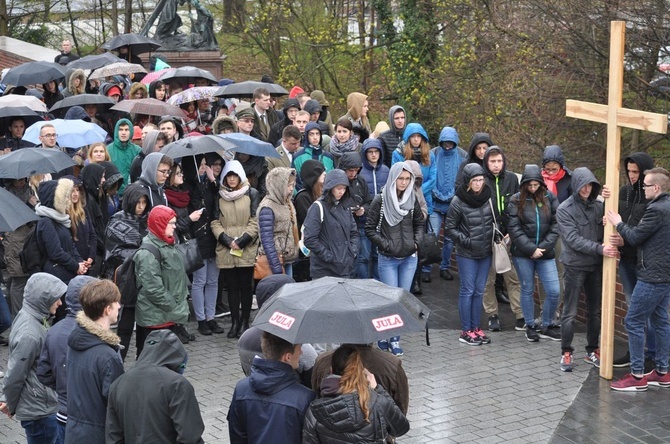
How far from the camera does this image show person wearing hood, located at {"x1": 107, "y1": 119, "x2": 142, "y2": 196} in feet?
43.0

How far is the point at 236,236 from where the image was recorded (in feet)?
37.2

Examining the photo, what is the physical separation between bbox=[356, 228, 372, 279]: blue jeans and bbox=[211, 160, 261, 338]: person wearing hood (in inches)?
47.6

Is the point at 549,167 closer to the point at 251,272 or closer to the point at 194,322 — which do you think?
the point at 251,272

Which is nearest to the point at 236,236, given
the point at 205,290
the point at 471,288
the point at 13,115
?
the point at 205,290

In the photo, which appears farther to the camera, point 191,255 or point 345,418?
point 191,255

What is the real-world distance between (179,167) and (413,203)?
2419mm

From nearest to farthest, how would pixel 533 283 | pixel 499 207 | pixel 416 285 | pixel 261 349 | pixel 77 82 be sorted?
1. pixel 261 349
2. pixel 533 283
3. pixel 499 207
4. pixel 416 285
5. pixel 77 82

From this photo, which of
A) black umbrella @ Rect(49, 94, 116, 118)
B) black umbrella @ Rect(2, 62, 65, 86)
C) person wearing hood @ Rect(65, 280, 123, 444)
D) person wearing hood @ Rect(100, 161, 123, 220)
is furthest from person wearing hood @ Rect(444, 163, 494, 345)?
black umbrella @ Rect(2, 62, 65, 86)

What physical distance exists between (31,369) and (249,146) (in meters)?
5.02

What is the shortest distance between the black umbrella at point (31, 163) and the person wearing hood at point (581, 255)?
16.5 feet

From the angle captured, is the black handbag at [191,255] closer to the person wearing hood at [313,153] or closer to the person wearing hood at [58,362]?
the person wearing hood at [313,153]

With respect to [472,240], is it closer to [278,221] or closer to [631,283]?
[631,283]

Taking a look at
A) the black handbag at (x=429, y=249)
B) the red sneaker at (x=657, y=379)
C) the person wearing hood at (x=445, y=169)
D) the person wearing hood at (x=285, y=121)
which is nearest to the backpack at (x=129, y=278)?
the black handbag at (x=429, y=249)

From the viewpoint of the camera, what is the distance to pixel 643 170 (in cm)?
986
